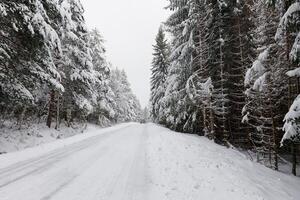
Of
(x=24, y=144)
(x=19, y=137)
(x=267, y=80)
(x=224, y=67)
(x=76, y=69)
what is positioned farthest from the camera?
(x=76, y=69)

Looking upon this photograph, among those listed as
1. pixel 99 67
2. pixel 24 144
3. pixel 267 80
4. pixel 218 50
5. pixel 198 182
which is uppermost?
pixel 99 67

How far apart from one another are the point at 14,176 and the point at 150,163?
14.2 ft

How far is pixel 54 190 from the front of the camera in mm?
6133

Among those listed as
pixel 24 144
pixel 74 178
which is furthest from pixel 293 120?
pixel 24 144

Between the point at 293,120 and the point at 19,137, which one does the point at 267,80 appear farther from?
the point at 19,137

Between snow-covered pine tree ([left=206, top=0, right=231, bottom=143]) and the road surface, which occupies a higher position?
snow-covered pine tree ([left=206, top=0, right=231, bottom=143])

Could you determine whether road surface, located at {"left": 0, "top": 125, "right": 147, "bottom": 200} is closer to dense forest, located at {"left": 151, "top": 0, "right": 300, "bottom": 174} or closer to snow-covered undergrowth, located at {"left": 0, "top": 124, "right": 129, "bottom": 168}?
snow-covered undergrowth, located at {"left": 0, "top": 124, "right": 129, "bottom": 168}

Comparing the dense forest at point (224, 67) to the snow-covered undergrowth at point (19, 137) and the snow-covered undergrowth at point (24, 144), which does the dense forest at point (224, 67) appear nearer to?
the snow-covered undergrowth at point (24, 144)

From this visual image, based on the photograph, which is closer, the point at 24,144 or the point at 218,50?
the point at 24,144

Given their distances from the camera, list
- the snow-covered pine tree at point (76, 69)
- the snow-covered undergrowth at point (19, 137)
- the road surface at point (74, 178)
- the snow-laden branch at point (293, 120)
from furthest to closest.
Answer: the snow-covered pine tree at point (76, 69) < the snow-covered undergrowth at point (19, 137) < the snow-laden branch at point (293, 120) < the road surface at point (74, 178)

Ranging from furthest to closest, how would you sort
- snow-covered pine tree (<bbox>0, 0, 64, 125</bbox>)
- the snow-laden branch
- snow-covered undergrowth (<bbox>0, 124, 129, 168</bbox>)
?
1. snow-covered pine tree (<bbox>0, 0, 64, 125</bbox>)
2. snow-covered undergrowth (<bbox>0, 124, 129, 168</bbox>)
3. the snow-laden branch

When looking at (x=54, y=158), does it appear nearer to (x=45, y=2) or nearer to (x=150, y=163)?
(x=150, y=163)

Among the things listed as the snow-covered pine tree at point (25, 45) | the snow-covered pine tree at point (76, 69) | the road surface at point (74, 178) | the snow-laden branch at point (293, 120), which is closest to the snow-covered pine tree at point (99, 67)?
the snow-covered pine tree at point (76, 69)

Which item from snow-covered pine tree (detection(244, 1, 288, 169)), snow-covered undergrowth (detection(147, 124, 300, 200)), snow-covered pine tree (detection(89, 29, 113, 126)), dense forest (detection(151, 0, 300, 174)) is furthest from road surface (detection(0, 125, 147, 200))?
snow-covered pine tree (detection(89, 29, 113, 126))
